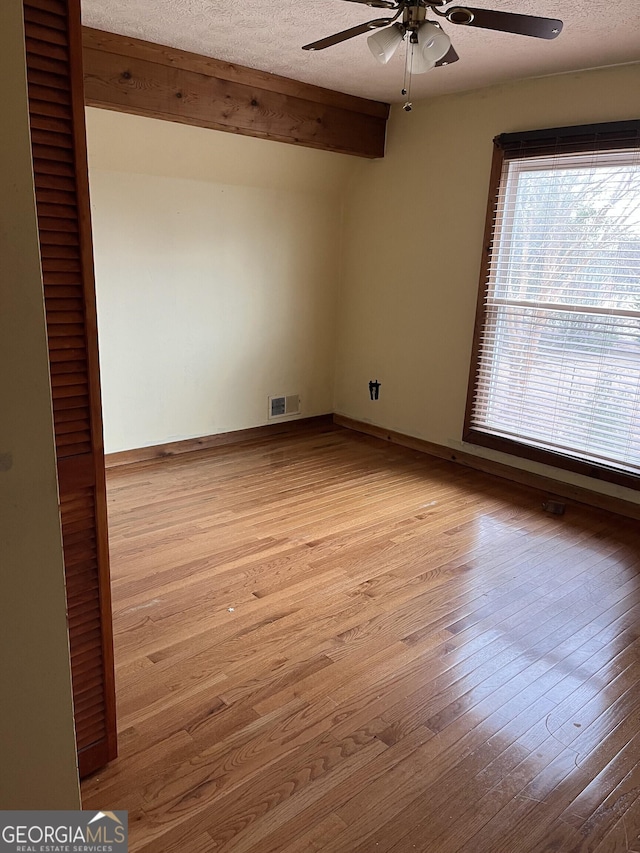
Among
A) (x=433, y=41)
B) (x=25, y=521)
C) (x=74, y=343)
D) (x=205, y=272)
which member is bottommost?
(x=25, y=521)

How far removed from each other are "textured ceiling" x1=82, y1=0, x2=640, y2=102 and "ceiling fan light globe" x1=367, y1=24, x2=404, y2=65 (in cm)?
55

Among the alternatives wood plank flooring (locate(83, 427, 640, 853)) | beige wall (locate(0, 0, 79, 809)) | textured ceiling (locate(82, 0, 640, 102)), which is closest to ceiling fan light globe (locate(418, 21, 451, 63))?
textured ceiling (locate(82, 0, 640, 102))

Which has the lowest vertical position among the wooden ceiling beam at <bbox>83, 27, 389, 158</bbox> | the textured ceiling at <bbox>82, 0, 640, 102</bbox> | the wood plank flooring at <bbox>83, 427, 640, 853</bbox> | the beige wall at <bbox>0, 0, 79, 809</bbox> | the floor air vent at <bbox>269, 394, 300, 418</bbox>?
the wood plank flooring at <bbox>83, 427, 640, 853</bbox>

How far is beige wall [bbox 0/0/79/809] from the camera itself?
0.68 m

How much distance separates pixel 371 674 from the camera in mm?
2168

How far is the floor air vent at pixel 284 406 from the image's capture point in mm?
4965

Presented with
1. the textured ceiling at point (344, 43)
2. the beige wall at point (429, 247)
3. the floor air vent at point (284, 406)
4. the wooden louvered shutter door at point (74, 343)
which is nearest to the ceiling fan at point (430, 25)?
the textured ceiling at point (344, 43)

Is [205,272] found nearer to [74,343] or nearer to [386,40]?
[386,40]

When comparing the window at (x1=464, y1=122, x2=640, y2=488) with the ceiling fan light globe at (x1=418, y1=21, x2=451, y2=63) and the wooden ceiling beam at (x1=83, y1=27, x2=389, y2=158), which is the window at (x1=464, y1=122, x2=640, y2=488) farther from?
the ceiling fan light globe at (x1=418, y1=21, x2=451, y2=63)

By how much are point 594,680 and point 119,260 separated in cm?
346

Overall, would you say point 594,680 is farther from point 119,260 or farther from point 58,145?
point 119,260

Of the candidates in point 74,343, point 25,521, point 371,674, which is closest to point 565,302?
point 371,674

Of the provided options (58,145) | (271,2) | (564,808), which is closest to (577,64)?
(271,2)

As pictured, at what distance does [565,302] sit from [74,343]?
3.05 m
